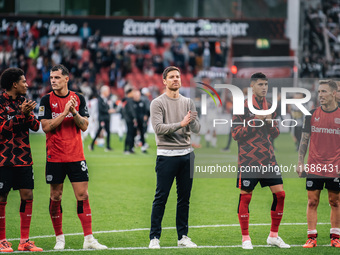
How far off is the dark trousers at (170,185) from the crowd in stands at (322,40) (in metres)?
17.6

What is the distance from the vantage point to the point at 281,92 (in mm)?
7730

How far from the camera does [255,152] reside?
719cm

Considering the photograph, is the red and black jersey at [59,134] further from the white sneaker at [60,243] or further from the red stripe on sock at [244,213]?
the red stripe on sock at [244,213]

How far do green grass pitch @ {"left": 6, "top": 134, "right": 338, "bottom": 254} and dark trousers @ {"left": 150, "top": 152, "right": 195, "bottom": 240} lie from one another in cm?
33

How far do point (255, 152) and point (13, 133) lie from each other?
9.43 feet

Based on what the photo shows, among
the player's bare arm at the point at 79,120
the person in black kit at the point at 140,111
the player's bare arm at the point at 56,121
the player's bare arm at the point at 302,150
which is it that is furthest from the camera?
the person in black kit at the point at 140,111

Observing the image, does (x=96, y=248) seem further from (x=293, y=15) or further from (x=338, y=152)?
(x=293, y=15)

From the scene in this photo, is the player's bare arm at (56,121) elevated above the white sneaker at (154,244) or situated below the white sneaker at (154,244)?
above

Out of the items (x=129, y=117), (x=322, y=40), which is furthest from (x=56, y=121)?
(x=322, y=40)

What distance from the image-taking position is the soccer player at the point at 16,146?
7.00 metres

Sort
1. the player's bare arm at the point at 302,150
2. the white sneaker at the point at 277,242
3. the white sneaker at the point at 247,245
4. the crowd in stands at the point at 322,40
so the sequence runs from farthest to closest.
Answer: the crowd in stands at the point at 322,40 < the player's bare arm at the point at 302,150 < the white sneaker at the point at 277,242 < the white sneaker at the point at 247,245

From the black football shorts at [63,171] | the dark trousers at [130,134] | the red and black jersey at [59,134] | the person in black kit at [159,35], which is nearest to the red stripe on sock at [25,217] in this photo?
the black football shorts at [63,171]

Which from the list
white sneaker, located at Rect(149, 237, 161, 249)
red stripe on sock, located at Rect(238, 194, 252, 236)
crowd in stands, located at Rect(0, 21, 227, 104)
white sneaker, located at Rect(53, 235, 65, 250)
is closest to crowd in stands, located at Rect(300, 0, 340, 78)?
crowd in stands, located at Rect(0, 21, 227, 104)

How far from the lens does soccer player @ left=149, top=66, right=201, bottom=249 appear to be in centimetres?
712
